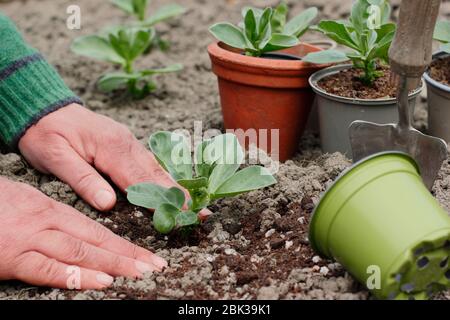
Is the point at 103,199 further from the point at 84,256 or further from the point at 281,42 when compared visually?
the point at 281,42

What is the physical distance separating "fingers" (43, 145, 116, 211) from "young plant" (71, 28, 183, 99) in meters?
0.57

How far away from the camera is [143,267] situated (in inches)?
54.7

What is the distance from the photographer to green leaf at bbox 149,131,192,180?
58.6 inches

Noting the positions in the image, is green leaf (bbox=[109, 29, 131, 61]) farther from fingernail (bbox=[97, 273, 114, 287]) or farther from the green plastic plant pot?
the green plastic plant pot

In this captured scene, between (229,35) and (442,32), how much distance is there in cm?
54

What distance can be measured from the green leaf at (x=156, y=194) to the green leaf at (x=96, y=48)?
89 centimetres

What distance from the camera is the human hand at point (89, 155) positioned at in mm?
1667

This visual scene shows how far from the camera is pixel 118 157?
1715mm

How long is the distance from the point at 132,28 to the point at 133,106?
0.29 m

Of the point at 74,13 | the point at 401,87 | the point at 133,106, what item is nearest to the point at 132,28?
the point at 133,106

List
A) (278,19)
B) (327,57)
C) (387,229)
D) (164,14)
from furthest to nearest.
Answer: (164,14) → (278,19) → (327,57) → (387,229)

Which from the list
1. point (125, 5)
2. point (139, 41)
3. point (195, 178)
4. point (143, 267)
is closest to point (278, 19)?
point (139, 41)

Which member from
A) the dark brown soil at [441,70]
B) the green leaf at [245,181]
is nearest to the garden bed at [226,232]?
the green leaf at [245,181]

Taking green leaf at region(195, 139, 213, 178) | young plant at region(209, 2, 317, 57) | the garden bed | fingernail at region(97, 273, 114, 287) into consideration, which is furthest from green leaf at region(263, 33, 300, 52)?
fingernail at region(97, 273, 114, 287)
